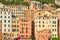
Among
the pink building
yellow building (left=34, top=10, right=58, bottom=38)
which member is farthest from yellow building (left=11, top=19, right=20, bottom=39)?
yellow building (left=34, top=10, right=58, bottom=38)

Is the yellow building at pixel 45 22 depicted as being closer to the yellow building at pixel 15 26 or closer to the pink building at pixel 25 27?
the pink building at pixel 25 27

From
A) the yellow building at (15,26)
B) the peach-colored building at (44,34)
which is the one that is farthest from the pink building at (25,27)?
the peach-colored building at (44,34)

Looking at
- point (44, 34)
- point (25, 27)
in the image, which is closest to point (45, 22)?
point (44, 34)

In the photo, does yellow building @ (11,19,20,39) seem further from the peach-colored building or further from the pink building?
the peach-colored building

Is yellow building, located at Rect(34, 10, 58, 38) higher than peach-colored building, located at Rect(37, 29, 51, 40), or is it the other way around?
yellow building, located at Rect(34, 10, 58, 38)

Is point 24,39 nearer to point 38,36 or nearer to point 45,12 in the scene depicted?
point 38,36

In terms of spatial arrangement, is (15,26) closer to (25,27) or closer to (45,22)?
(25,27)

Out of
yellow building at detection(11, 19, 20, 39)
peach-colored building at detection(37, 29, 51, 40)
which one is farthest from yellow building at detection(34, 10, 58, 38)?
yellow building at detection(11, 19, 20, 39)

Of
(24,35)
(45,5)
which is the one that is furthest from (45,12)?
(24,35)

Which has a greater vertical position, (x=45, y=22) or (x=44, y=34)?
(x=45, y=22)
